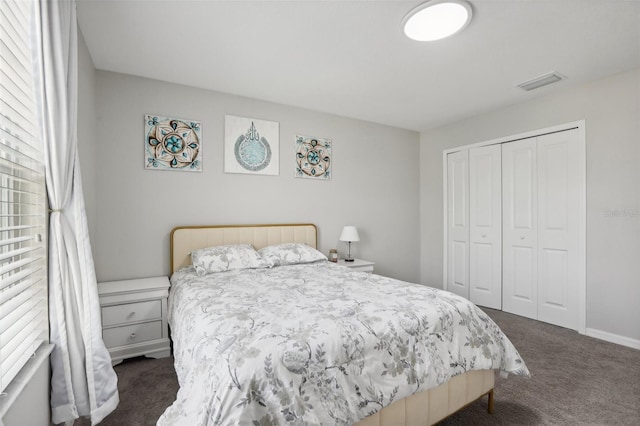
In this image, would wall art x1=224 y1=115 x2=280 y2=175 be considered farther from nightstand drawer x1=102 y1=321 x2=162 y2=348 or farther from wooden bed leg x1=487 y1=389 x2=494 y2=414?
wooden bed leg x1=487 y1=389 x2=494 y2=414

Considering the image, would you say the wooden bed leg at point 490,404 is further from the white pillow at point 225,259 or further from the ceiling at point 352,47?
the ceiling at point 352,47

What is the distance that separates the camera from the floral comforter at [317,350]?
3.68 feet

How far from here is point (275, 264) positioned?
9.96 ft

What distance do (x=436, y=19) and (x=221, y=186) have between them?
2406 mm

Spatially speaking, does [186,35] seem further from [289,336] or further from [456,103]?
[456,103]

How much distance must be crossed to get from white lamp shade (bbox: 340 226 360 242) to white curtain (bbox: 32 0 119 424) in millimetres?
2629

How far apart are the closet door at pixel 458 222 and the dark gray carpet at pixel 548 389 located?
141cm

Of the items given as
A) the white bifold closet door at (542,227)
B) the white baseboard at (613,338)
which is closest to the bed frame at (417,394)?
the white baseboard at (613,338)

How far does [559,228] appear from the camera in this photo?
3.28 meters

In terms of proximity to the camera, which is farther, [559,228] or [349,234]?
[349,234]

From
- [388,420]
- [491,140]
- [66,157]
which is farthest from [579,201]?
[66,157]

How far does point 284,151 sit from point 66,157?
7.40 ft

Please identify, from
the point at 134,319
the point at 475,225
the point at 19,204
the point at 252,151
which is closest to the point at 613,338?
the point at 475,225

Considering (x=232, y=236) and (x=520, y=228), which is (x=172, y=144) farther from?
(x=520, y=228)
